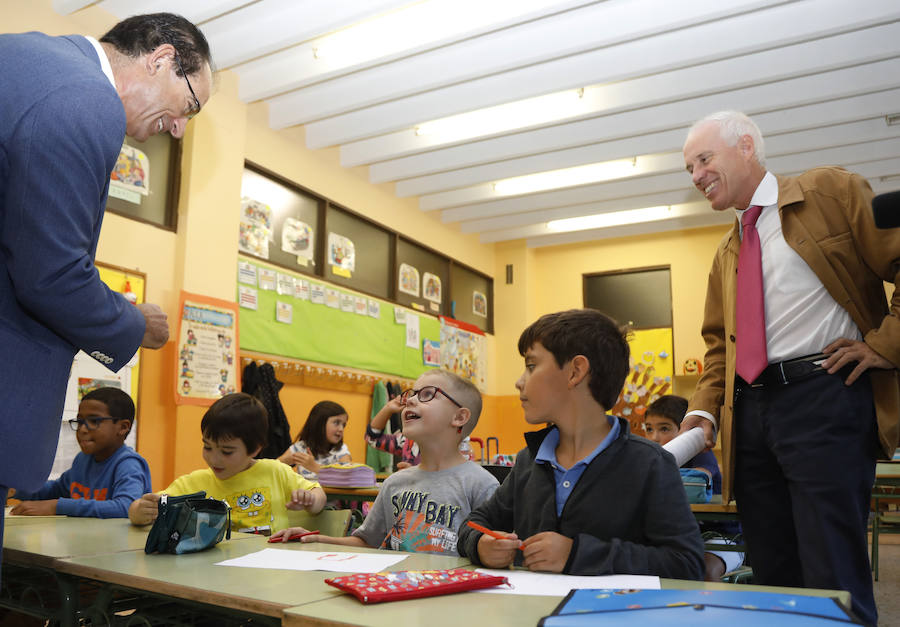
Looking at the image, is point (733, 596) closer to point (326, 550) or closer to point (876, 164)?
point (326, 550)

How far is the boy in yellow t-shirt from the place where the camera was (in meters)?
2.39

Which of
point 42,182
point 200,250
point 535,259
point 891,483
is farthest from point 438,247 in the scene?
point 42,182

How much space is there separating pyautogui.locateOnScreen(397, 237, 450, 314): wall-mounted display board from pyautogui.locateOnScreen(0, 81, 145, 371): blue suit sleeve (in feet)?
20.7

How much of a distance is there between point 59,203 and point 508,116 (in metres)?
5.07

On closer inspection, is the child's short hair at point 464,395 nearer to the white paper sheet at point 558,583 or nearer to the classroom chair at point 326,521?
the classroom chair at point 326,521

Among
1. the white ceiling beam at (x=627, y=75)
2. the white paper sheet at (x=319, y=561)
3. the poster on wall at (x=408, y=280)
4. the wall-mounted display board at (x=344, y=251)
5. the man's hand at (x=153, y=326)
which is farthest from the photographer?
the poster on wall at (x=408, y=280)

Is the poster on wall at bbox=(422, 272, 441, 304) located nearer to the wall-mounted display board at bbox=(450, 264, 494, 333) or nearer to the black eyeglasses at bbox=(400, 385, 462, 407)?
the wall-mounted display board at bbox=(450, 264, 494, 333)

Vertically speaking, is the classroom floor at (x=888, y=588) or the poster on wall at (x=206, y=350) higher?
the poster on wall at (x=206, y=350)

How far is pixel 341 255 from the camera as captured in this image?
22.3 ft

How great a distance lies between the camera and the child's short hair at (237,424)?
7.88 ft

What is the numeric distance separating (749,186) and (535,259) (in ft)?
25.2

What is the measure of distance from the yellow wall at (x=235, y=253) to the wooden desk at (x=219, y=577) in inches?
137

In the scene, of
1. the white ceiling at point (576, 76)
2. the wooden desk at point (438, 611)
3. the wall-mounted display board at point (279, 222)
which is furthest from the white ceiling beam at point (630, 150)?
the wooden desk at point (438, 611)

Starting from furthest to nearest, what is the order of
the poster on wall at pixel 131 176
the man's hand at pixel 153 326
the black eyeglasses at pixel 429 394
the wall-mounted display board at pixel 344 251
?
1. the wall-mounted display board at pixel 344 251
2. the poster on wall at pixel 131 176
3. the black eyeglasses at pixel 429 394
4. the man's hand at pixel 153 326
